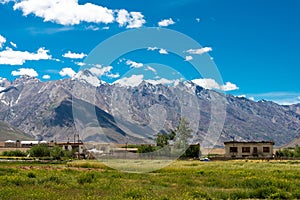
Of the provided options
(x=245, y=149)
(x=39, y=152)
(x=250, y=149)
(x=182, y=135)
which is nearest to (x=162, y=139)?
(x=182, y=135)

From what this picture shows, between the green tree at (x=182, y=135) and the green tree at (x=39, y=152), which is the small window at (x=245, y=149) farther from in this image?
the green tree at (x=39, y=152)

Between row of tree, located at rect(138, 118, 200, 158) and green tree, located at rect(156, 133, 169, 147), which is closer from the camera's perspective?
row of tree, located at rect(138, 118, 200, 158)

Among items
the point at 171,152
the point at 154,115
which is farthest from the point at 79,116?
the point at 171,152

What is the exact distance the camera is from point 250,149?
398ft

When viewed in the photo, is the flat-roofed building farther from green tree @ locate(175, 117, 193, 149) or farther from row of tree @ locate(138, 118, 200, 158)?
green tree @ locate(175, 117, 193, 149)

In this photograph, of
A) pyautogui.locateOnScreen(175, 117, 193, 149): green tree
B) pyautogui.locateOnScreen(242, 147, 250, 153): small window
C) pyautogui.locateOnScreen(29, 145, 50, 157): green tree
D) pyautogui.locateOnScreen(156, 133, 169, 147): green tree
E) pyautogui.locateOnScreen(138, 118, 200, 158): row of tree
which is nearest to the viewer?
pyautogui.locateOnScreen(138, 118, 200, 158): row of tree

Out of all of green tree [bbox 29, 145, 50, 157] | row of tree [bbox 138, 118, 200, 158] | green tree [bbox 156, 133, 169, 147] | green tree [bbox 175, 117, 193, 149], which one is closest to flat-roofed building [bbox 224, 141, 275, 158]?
row of tree [bbox 138, 118, 200, 158]

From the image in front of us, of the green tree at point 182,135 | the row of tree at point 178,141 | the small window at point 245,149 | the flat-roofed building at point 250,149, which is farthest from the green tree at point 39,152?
the small window at point 245,149

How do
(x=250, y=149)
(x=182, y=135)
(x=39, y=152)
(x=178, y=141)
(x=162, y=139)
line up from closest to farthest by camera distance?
(x=178, y=141) < (x=182, y=135) < (x=162, y=139) < (x=250, y=149) < (x=39, y=152)

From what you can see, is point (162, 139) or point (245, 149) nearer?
point (162, 139)

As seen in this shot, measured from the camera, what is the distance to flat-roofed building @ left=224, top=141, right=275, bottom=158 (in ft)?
396

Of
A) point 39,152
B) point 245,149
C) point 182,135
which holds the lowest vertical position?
point 39,152

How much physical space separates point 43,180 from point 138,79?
12319 millimetres

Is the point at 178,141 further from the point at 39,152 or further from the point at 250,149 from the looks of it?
the point at 39,152
